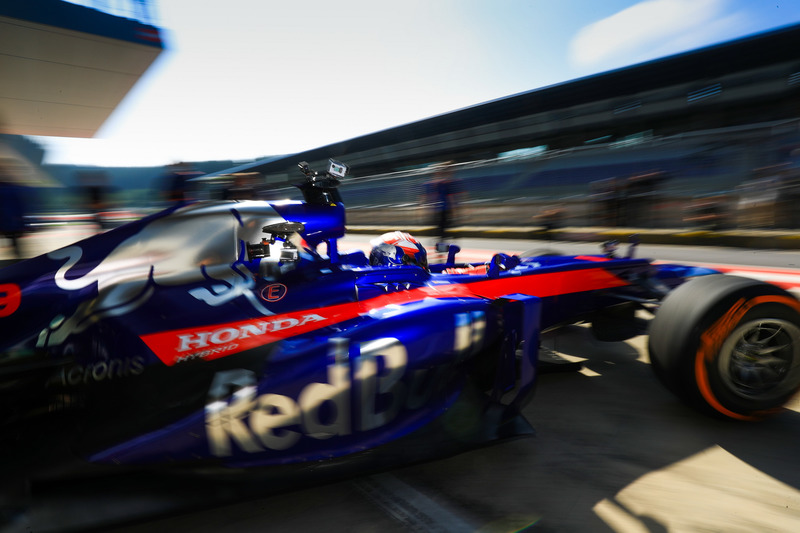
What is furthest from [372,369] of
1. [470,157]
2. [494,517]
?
[470,157]

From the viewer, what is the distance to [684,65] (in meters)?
20.2

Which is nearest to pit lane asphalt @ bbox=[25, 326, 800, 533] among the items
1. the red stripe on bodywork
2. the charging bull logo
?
the red stripe on bodywork

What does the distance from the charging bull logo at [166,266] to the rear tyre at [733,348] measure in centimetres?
210

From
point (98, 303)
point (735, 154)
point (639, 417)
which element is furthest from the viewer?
point (735, 154)

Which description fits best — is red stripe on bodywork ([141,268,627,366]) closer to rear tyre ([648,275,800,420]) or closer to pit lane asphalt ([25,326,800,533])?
pit lane asphalt ([25,326,800,533])

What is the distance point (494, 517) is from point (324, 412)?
0.80m

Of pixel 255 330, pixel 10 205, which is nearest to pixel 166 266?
pixel 255 330

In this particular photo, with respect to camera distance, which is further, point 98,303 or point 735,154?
point 735,154

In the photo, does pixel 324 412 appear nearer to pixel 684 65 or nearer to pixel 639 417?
pixel 639 417

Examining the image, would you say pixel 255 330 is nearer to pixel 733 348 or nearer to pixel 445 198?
pixel 733 348

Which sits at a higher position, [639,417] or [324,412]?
[324,412]

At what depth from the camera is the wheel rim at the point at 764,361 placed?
2307 mm

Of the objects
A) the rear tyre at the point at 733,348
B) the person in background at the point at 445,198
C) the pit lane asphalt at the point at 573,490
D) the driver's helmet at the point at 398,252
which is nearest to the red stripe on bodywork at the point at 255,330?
the pit lane asphalt at the point at 573,490

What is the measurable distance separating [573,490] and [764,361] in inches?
53.2
